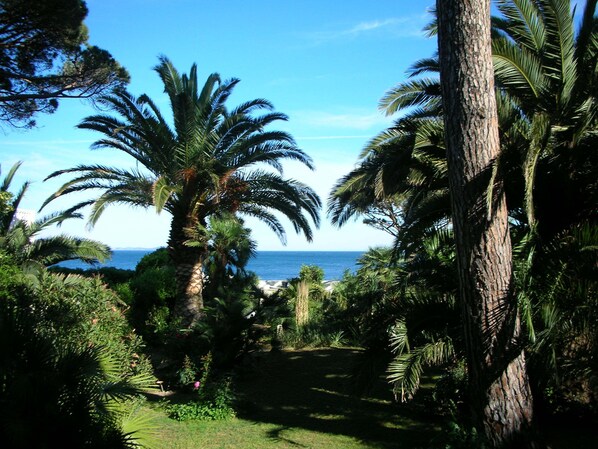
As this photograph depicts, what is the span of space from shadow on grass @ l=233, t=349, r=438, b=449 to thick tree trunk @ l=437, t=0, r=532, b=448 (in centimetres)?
159

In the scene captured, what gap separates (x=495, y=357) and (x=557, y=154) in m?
2.88

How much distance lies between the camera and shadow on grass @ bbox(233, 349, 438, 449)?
732 cm

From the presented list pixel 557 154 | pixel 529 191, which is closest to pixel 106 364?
pixel 529 191

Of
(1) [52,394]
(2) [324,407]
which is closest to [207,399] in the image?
(2) [324,407]

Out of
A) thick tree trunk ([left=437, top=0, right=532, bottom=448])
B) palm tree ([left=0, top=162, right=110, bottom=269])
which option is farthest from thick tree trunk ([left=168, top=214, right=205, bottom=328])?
thick tree trunk ([left=437, top=0, right=532, bottom=448])

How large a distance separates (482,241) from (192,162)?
811 centimetres

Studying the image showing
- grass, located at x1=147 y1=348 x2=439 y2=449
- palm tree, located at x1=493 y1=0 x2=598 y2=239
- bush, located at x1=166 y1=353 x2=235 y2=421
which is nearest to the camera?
palm tree, located at x1=493 y1=0 x2=598 y2=239

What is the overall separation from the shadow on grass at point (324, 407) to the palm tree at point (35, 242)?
20.3 ft

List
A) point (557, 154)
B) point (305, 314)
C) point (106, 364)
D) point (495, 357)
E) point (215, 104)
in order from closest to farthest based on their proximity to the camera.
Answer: point (106, 364), point (495, 357), point (557, 154), point (215, 104), point (305, 314)

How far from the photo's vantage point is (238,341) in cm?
1023

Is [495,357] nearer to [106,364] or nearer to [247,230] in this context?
[106,364]

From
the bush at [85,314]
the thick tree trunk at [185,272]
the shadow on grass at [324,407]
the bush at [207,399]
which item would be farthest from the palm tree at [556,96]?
the thick tree trunk at [185,272]

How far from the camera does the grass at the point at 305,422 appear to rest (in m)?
7.02

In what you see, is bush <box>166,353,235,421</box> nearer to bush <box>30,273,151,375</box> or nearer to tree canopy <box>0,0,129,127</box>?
bush <box>30,273,151,375</box>
